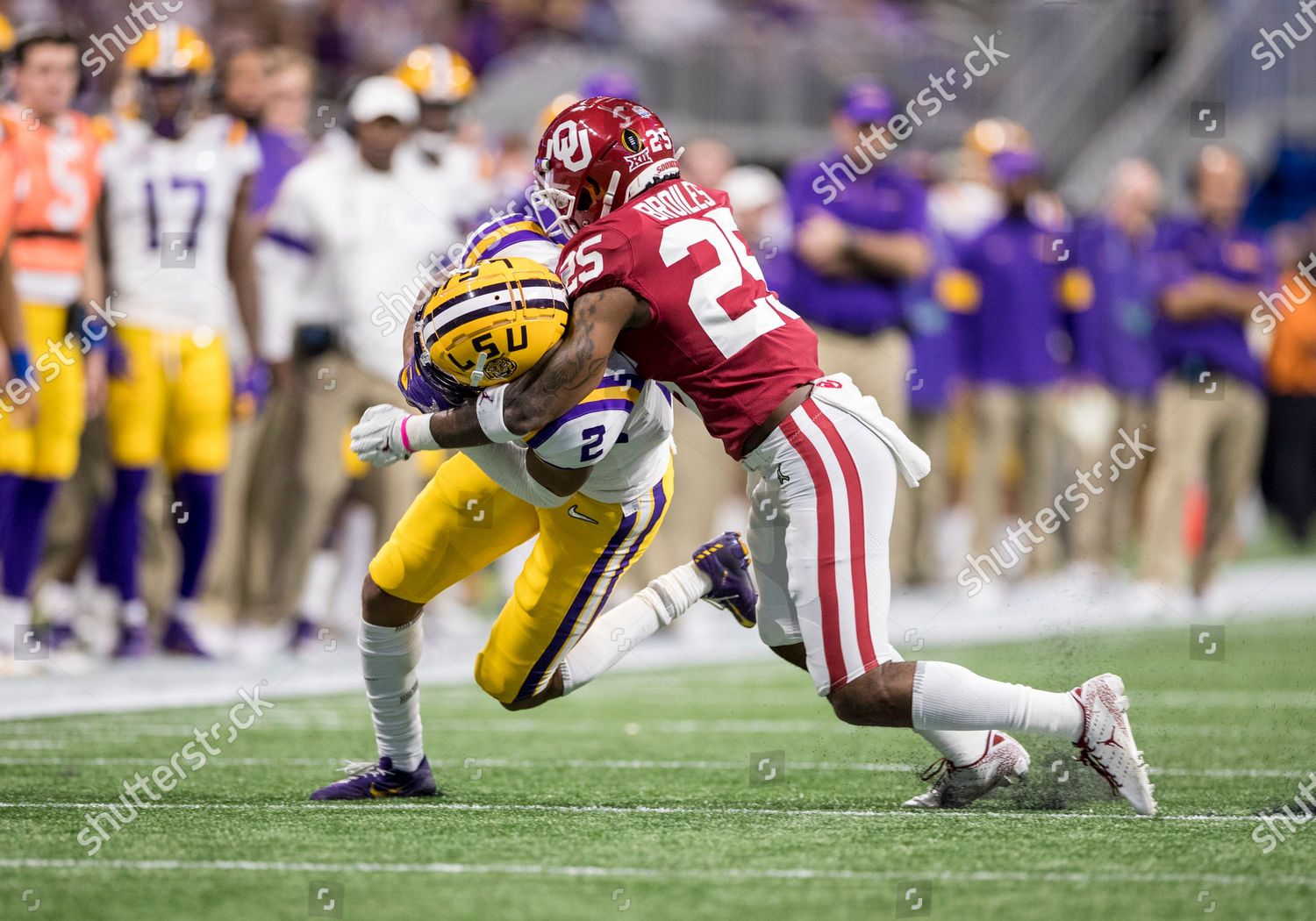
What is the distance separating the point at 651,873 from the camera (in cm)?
416

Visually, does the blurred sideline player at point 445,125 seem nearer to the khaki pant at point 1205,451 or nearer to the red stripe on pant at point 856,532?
the khaki pant at point 1205,451

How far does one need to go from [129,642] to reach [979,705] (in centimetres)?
508

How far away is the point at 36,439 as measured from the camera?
314 inches

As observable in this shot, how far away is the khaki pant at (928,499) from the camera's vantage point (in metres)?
11.9

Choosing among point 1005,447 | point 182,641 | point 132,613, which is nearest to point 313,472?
point 182,641

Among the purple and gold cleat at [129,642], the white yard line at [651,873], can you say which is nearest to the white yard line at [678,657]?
the purple and gold cleat at [129,642]

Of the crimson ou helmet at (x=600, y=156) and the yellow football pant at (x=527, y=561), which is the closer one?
the crimson ou helmet at (x=600, y=156)

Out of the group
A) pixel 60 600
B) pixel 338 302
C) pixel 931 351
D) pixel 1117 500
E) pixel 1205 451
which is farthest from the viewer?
pixel 1117 500

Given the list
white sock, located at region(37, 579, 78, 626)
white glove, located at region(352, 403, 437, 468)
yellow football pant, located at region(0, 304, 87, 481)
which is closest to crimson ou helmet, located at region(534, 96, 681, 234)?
white glove, located at region(352, 403, 437, 468)

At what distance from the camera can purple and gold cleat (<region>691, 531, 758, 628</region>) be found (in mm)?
5598

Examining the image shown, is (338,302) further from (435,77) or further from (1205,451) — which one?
(1205,451)

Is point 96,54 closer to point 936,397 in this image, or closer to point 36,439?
point 36,439

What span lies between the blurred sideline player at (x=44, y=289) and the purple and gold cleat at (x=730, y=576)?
352 cm

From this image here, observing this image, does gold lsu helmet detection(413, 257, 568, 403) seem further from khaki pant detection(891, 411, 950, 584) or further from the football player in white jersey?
khaki pant detection(891, 411, 950, 584)
